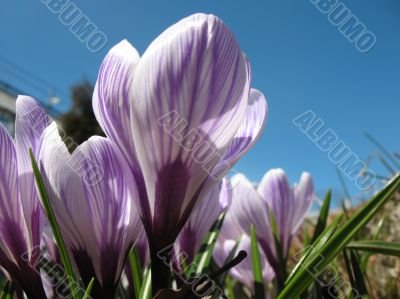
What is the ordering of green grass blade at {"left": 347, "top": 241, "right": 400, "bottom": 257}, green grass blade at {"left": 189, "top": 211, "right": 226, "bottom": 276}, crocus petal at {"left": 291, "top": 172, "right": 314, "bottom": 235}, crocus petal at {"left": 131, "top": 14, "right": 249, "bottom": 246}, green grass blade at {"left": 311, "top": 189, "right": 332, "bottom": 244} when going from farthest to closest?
crocus petal at {"left": 291, "top": 172, "right": 314, "bottom": 235} < green grass blade at {"left": 311, "top": 189, "right": 332, "bottom": 244} < green grass blade at {"left": 189, "top": 211, "right": 226, "bottom": 276} < green grass blade at {"left": 347, "top": 241, "right": 400, "bottom": 257} < crocus petal at {"left": 131, "top": 14, "right": 249, "bottom": 246}

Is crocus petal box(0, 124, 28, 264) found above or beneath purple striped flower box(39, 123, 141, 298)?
beneath

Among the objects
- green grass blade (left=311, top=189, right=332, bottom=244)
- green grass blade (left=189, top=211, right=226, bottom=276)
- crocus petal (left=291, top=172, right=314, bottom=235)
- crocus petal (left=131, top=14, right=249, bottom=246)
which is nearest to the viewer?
crocus petal (left=131, top=14, right=249, bottom=246)

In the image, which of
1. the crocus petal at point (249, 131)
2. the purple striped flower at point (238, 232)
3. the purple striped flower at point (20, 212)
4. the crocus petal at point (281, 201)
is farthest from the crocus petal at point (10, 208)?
the crocus petal at point (281, 201)

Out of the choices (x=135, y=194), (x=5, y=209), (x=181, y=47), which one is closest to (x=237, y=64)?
(x=181, y=47)

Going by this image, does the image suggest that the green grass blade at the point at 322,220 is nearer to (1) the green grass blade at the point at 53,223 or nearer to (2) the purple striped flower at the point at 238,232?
(2) the purple striped flower at the point at 238,232

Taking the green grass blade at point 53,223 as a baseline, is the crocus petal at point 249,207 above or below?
above

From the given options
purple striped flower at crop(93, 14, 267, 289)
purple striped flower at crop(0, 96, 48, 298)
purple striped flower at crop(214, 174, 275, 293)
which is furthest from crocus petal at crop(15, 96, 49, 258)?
purple striped flower at crop(214, 174, 275, 293)

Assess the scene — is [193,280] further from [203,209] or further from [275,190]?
[275,190]

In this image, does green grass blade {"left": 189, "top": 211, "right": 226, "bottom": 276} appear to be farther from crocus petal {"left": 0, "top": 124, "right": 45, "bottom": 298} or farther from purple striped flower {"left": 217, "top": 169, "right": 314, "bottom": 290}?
crocus petal {"left": 0, "top": 124, "right": 45, "bottom": 298}
